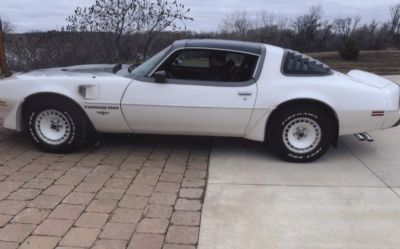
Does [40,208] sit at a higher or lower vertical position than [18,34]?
lower

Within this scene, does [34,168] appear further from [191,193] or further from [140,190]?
[191,193]

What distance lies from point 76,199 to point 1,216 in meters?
0.65

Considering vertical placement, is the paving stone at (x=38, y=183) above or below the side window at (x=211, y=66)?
below

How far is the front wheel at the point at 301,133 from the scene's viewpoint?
17.7 feet

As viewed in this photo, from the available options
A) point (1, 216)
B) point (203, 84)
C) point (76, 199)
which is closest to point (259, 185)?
point (203, 84)

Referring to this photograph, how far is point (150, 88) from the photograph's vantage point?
5395 mm

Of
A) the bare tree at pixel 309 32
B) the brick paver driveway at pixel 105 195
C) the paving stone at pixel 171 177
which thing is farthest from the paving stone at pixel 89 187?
the bare tree at pixel 309 32

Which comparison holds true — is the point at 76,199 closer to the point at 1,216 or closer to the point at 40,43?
the point at 1,216

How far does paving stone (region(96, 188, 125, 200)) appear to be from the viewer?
4.36 metres

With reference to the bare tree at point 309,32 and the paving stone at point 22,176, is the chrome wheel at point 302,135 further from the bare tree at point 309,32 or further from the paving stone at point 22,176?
the bare tree at point 309,32

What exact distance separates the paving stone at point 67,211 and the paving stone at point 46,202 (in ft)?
0.28

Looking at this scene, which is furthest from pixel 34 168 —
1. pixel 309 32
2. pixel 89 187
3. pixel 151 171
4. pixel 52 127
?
pixel 309 32

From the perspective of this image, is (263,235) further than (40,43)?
No

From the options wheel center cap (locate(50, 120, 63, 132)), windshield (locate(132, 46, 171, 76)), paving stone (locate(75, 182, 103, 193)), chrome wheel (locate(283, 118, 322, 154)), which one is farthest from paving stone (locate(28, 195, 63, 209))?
chrome wheel (locate(283, 118, 322, 154))
